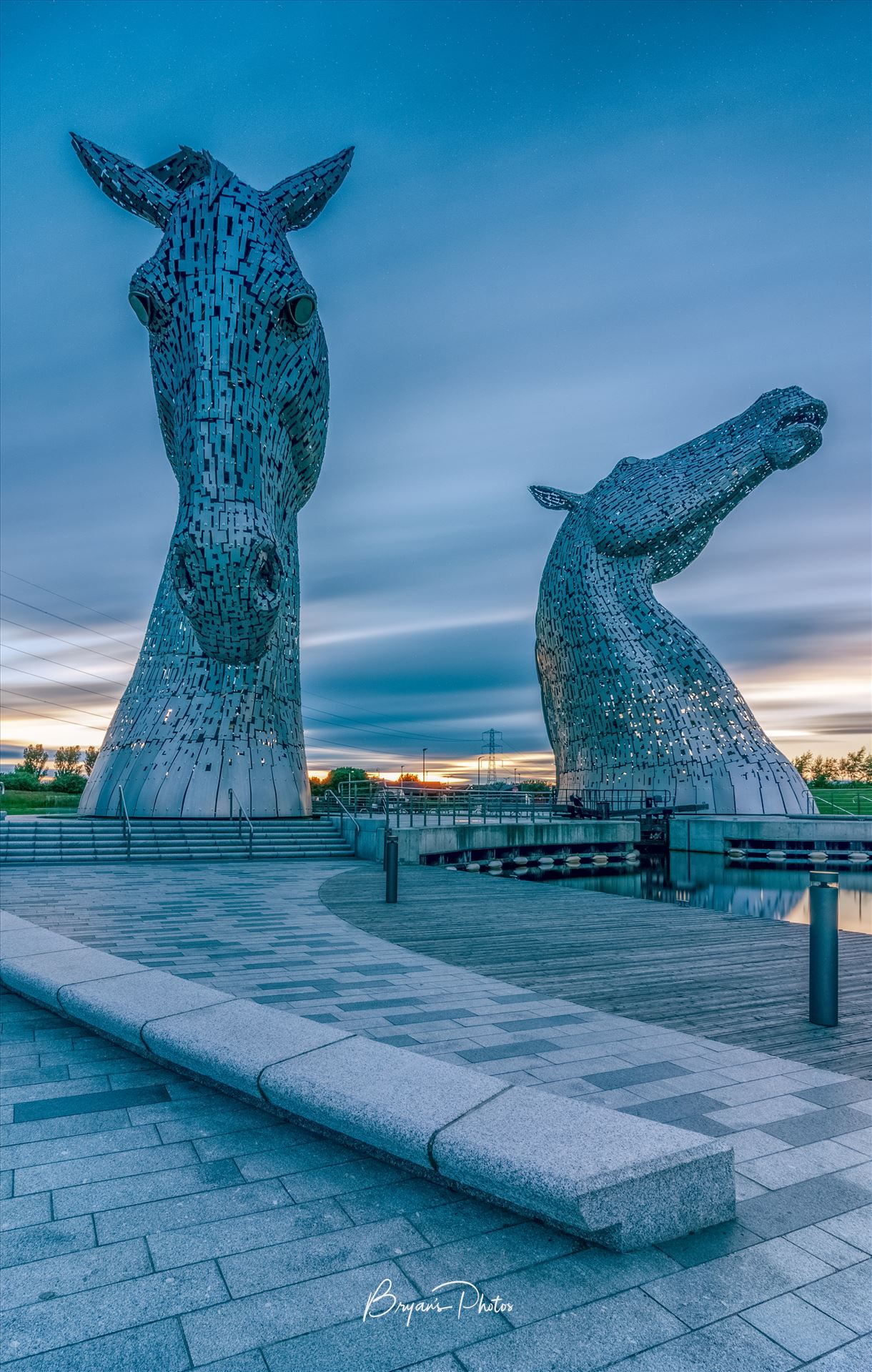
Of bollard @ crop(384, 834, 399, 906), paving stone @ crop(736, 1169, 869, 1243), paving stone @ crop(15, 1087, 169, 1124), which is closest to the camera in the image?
paving stone @ crop(736, 1169, 869, 1243)

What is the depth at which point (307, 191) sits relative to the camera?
595 inches

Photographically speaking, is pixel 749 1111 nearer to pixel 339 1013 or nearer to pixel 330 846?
pixel 339 1013

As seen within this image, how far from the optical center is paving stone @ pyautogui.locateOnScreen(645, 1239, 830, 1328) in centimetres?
227

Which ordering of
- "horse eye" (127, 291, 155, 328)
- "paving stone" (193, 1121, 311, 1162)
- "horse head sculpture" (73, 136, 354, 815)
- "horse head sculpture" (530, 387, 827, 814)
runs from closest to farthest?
"paving stone" (193, 1121, 311, 1162) → "horse head sculpture" (73, 136, 354, 815) → "horse eye" (127, 291, 155, 328) → "horse head sculpture" (530, 387, 827, 814)

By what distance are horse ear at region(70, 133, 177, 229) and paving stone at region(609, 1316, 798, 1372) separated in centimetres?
1693

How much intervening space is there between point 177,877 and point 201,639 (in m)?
3.92

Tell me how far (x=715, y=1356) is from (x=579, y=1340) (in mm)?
327

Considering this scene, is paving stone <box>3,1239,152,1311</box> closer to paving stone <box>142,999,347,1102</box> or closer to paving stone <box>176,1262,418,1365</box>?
paving stone <box>176,1262,418,1365</box>

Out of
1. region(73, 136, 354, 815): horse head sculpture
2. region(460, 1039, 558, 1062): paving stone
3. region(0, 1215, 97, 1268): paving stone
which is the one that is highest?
region(73, 136, 354, 815): horse head sculpture

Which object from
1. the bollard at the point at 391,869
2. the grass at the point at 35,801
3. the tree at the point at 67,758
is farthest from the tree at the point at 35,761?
the bollard at the point at 391,869

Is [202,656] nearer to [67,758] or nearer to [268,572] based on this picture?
[268,572]

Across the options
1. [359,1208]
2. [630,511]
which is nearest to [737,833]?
[630,511]

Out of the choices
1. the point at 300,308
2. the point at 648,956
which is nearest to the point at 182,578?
the point at 300,308

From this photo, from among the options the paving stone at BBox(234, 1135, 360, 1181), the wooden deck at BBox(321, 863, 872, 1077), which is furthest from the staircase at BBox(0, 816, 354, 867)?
the paving stone at BBox(234, 1135, 360, 1181)
